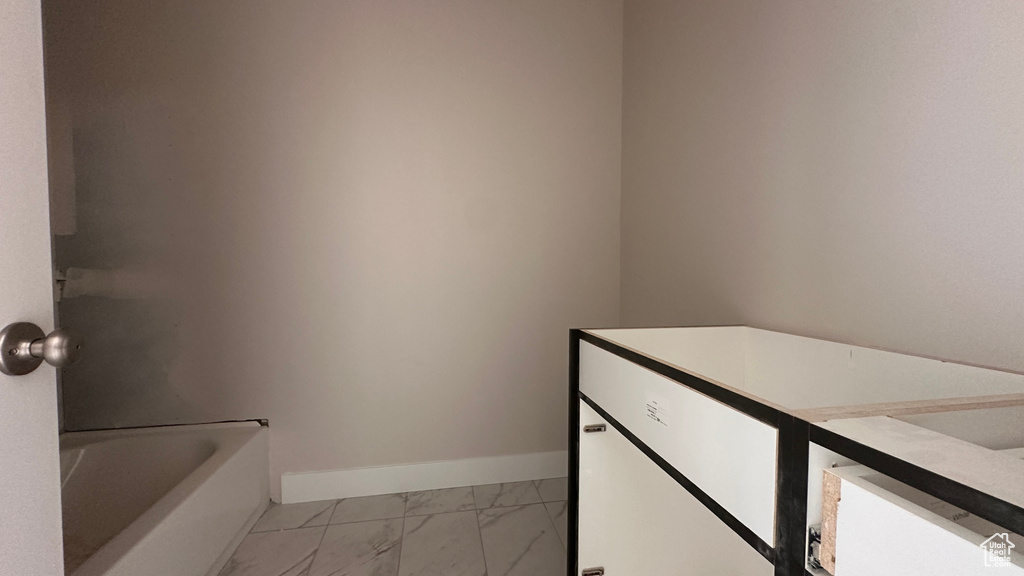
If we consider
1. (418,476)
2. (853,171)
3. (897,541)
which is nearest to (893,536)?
(897,541)

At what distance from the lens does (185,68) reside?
1824 millimetres

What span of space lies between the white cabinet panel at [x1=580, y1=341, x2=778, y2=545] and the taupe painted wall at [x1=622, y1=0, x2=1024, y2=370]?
0.49 meters

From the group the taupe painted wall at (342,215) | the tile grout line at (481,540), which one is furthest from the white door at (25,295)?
the taupe painted wall at (342,215)

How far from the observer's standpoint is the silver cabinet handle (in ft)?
1.85

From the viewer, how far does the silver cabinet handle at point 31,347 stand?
56 centimetres

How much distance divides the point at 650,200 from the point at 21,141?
70.4 inches

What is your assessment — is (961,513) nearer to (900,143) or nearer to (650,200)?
(900,143)

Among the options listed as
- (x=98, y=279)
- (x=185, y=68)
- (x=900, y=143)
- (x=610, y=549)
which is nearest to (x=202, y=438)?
(x=98, y=279)

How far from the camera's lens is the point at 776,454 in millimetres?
542

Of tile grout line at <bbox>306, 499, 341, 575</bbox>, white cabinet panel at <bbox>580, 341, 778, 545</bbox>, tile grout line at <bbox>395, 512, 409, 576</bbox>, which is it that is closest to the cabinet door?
white cabinet panel at <bbox>580, 341, 778, 545</bbox>

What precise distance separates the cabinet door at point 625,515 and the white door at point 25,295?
3.32 feet

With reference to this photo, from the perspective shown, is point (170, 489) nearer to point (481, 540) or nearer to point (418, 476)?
point (418, 476)

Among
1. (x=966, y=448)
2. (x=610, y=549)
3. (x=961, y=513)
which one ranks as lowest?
(x=610, y=549)

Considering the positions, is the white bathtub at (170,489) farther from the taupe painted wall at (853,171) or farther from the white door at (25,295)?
the taupe painted wall at (853,171)
